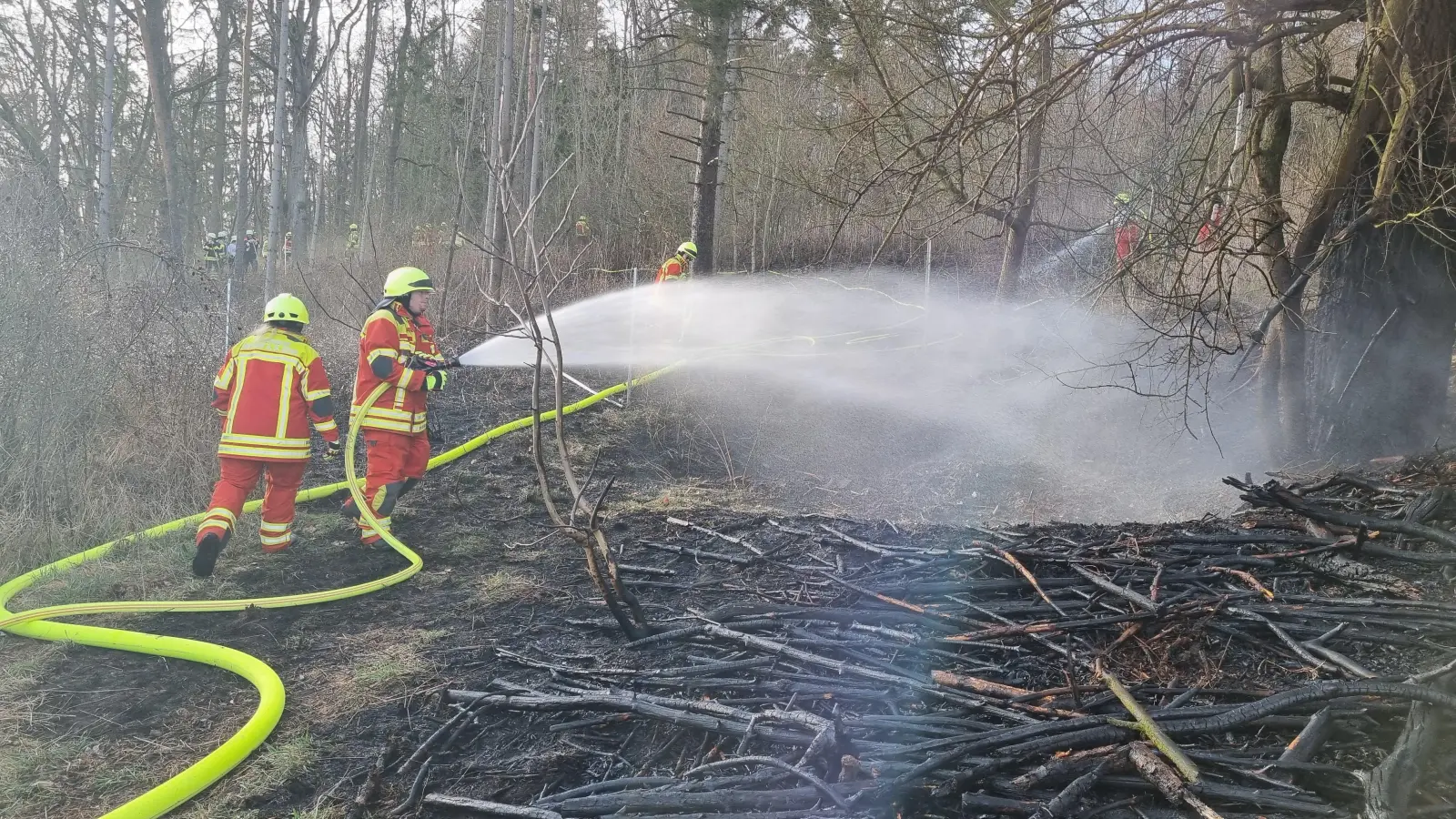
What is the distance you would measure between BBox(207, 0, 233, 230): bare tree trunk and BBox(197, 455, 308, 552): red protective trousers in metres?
16.9

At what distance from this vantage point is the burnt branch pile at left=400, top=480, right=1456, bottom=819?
9.21 ft

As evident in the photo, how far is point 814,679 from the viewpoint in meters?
3.69

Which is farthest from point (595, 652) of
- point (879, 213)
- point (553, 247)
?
point (553, 247)

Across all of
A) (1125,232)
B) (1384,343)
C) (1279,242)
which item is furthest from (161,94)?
(1384,343)

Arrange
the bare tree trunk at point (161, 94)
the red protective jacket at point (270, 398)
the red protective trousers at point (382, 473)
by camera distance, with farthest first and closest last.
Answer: the bare tree trunk at point (161, 94), the red protective trousers at point (382, 473), the red protective jacket at point (270, 398)

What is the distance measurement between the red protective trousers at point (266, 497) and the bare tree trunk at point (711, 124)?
823cm

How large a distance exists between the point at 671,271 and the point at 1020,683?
10075 mm

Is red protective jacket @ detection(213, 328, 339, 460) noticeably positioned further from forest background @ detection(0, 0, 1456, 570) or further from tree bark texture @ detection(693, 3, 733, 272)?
tree bark texture @ detection(693, 3, 733, 272)

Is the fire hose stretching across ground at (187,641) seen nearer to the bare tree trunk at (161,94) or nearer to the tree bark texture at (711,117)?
the tree bark texture at (711,117)

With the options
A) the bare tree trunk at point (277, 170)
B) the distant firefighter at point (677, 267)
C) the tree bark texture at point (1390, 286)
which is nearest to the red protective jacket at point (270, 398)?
the bare tree trunk at point (277, 170)

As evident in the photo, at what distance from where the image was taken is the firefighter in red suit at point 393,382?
244 inches

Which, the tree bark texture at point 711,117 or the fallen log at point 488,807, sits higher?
the tree bark texture at point 711,117

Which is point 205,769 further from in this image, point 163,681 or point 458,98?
point 458,98

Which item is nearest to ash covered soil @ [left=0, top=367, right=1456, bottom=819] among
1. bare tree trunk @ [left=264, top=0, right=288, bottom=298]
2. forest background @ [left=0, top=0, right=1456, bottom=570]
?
forest background @ [left=0, top=0, right=1456, bottom=570]
